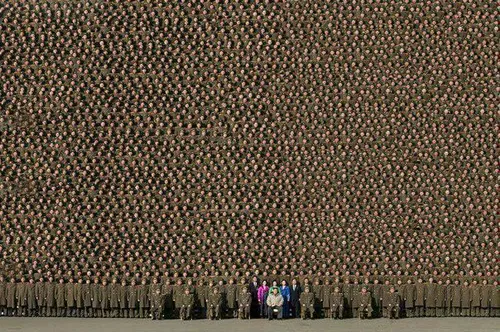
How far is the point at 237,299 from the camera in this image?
27.1m

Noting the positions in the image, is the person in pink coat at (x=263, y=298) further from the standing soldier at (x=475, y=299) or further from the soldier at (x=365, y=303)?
the standing soldier at (x=475, y=299)

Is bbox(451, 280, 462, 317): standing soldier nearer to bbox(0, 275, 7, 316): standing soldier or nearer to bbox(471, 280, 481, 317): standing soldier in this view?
bbox(471, 280, 481, 317): standing soldier

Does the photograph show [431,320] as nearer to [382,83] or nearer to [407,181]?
[407,181]

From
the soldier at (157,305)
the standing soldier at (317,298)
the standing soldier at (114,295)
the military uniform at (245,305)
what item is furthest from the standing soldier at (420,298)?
the standing soldier at (114,295)

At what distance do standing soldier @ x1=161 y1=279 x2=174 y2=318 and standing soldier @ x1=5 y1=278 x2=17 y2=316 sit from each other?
11.2 feet

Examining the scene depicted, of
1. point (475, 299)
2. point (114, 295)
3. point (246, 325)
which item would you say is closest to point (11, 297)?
point (114, 295)

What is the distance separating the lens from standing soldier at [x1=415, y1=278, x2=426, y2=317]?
27188mm

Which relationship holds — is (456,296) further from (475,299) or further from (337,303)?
(337,303)

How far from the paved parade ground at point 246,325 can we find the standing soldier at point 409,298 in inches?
15.6

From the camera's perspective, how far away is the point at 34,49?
2869 cm

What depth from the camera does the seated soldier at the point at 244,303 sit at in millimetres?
26766

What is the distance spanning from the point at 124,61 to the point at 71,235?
4.24m

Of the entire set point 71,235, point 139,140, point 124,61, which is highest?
point 124,61

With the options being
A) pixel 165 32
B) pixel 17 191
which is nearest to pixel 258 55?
pixel 165 32
